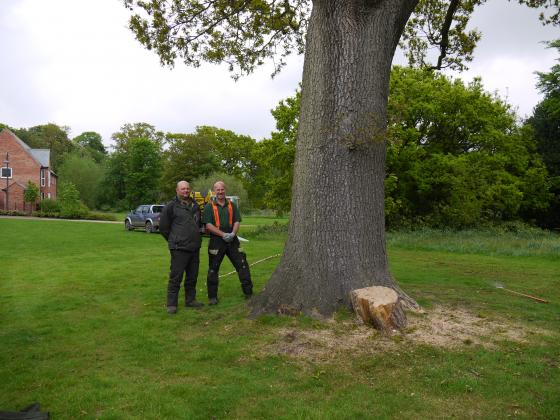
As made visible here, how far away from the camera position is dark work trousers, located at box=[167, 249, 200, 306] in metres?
7.06

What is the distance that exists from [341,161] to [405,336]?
2.22 metres

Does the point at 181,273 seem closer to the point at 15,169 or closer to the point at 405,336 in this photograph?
the point at 405,336

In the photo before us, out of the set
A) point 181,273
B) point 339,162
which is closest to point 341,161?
point 339,162

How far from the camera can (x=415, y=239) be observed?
20.5 meters

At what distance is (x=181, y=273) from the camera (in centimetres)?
719

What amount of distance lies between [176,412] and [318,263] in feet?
9.40

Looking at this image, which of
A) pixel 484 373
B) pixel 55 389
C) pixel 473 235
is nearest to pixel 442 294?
pixel 484 373

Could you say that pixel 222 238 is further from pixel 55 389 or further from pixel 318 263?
pixel 55 389

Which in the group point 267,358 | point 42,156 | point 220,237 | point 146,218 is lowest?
point 267,358

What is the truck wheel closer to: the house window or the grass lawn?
the grass lawn

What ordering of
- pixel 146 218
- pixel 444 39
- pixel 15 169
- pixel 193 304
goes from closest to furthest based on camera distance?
pixel 193 304, pixel 444 39, pixel 146 218, pixel 15 169

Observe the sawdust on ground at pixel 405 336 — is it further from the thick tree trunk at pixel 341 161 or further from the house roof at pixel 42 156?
the house roof at pixel 42 156

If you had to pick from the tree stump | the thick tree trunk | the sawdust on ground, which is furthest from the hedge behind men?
the tree stump

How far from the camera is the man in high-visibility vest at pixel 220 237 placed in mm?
7445
